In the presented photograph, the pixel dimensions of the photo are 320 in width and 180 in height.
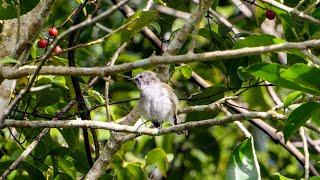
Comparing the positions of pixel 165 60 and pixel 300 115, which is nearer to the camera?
pixel 165 60

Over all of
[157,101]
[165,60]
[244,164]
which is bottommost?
[157,101]

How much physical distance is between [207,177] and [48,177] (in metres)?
2.16

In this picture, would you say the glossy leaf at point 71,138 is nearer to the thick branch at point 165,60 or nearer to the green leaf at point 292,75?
the thick branch at point 165,60

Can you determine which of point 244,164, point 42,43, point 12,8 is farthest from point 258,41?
point 42,43

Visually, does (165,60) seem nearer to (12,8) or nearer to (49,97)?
(12,8)

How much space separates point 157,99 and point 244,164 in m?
1.87

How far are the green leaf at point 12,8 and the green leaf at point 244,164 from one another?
111 centimetres

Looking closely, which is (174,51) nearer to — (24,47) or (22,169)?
(24,47)

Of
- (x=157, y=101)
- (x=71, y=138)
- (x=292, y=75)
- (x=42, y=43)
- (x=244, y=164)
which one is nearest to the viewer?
(x=292, y=75)

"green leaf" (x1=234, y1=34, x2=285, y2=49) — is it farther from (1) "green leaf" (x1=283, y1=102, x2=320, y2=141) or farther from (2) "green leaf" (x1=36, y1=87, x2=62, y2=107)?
(2) "green leaf" (x1=36, y1=87, x2=62, y2=107)

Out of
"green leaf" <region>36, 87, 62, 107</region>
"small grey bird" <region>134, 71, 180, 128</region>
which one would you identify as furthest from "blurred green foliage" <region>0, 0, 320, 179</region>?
"small grey bird" <region>134, 71, 180, 128</region>

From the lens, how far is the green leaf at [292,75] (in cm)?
275

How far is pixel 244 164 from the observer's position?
3.01 meters

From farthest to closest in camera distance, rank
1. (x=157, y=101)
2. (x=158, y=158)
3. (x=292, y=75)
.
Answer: (x=157, y=101), (x=158, y=158), (x=292, y=75)
